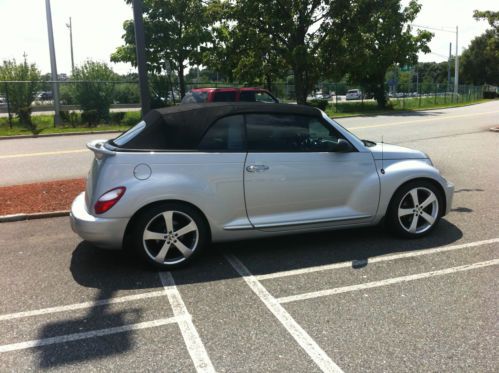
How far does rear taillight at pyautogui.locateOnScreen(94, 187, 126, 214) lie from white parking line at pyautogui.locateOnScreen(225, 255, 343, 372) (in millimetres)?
1277

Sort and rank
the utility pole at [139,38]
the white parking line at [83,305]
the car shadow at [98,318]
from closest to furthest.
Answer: the car shadow at [98,318], the white parking line at [83,305], the utility pole at [139,38]

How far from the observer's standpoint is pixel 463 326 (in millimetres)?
3398

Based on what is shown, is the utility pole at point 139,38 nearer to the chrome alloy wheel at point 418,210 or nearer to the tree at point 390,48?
the chrome alloy wheel at point 418,210

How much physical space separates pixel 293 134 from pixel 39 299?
2820mm

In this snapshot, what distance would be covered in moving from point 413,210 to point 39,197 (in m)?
→ 5.47

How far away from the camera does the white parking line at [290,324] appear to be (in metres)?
3.00

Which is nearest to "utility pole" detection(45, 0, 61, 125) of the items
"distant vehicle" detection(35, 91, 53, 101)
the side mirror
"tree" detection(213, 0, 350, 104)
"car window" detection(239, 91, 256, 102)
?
"distant vehicle" detection(35, 91, 53, 101)

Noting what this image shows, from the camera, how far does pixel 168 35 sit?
81.4ft

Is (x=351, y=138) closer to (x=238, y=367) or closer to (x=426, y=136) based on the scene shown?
(x=238, y=367)

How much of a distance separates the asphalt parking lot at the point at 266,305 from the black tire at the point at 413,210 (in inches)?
6.2

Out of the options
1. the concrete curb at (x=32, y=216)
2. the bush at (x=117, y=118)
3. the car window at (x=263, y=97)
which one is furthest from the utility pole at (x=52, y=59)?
the concrete curb at (x=32, y=216)

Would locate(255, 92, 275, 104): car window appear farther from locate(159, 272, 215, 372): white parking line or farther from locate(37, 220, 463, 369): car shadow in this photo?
locate(159, 272, 215, 372): white parking line

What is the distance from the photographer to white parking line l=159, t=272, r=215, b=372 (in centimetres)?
301

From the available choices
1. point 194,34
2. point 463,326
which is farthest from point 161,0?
point 463,326
